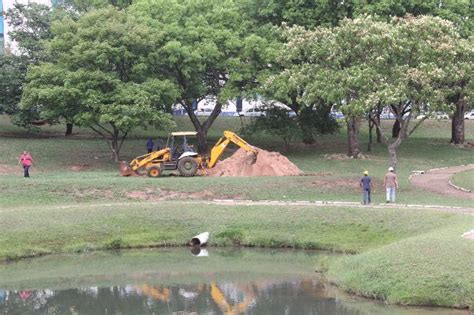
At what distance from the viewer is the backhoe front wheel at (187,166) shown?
43.2 meters

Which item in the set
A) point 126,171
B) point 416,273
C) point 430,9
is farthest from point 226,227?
point 430,9

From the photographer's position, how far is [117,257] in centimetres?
3000

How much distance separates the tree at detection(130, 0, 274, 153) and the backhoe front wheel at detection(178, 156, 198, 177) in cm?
979

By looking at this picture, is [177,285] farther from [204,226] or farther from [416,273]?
[416,273]

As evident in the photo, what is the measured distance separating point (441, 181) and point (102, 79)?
21460 millimetres

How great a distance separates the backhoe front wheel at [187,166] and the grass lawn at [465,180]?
14.1m

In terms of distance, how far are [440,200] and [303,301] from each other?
1606 centimetres

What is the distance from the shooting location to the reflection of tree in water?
22.3m

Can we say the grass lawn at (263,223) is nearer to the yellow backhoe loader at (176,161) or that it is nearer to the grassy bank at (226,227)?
the grassy bank at (226,227)

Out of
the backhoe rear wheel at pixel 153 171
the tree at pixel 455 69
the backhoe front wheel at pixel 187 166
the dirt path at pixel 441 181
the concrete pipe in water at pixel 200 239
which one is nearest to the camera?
the concrete pipe in water at pixel 200 239

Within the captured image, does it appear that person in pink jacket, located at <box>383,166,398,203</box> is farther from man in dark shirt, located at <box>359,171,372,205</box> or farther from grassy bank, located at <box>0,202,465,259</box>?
grassy bank, located at <box>0,202,465,259</box>

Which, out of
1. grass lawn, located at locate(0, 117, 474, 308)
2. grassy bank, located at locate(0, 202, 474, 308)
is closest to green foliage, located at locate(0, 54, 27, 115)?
grass lawn, located at locate(0, 117, 474, 308)

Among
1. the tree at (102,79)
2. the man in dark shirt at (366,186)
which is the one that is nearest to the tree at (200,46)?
the tree at (102,79)

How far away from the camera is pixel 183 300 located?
2366 cm
